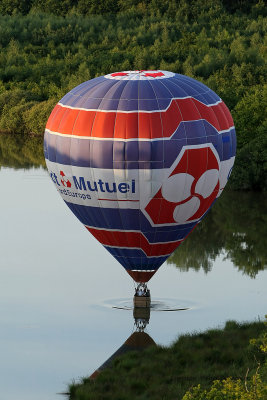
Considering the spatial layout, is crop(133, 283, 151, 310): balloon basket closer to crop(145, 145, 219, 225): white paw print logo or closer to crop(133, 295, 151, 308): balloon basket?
crop(133, 295, 151, 308): balloon basket

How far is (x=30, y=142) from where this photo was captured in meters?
84.6

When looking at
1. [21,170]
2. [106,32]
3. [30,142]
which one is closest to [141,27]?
[106,32]

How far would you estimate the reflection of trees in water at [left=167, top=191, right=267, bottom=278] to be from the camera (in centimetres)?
5247

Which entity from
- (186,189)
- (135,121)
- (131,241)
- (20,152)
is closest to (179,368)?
(131,241)

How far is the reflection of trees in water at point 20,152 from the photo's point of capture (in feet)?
253

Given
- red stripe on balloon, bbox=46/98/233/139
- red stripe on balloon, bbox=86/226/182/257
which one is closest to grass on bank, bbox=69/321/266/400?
red stripe on balloon, bbox=86/226/182/257

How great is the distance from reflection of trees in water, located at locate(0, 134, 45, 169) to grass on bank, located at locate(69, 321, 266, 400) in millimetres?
36831

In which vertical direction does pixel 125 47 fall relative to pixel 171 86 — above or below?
above

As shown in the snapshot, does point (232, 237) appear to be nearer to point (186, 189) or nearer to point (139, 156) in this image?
point (186, 189)

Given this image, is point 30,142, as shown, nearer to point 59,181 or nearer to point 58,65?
point 58,65

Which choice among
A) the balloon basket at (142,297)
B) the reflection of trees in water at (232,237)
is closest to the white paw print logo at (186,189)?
the balloon basket at (142,297)

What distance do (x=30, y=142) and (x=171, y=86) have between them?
4340 cm

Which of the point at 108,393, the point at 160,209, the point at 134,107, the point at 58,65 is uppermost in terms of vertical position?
the point at 58,65

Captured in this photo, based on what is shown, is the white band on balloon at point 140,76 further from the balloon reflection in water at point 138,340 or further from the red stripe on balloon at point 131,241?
the balloon reflection in water at point 138,340
